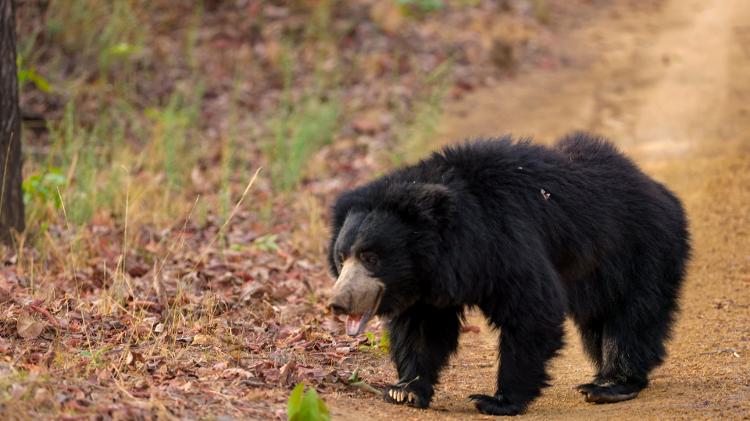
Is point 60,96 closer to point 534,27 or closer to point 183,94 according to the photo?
point 183,94

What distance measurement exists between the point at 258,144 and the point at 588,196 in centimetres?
663

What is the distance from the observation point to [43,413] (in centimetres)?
385

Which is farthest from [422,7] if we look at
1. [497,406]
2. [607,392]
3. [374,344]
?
[497,406]

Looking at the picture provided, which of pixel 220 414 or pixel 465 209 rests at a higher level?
pixel 465 209

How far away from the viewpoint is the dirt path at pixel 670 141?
16.7ft

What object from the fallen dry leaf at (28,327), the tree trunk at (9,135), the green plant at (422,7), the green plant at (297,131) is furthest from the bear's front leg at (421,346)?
the green plant at (422,7)

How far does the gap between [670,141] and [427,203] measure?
7.43m

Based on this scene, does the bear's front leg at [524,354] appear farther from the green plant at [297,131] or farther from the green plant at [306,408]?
the green plant at [297,131]

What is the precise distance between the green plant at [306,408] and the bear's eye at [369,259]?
0.84 m

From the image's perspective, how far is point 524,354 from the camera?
4711 mm

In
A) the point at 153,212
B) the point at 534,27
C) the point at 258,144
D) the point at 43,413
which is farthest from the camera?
the point at 534,27

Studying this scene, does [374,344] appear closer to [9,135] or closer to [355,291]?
[355,291]

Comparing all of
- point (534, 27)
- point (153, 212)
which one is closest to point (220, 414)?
point (153, 212)

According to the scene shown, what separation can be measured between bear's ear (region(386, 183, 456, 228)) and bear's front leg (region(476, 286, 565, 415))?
559 millimetres
